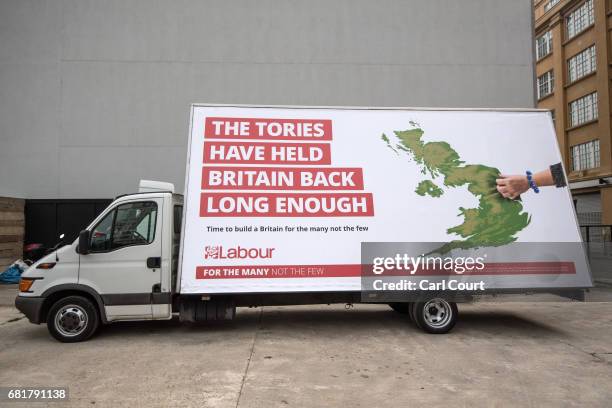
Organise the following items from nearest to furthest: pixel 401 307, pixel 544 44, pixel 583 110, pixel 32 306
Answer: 1. pixel 32 306
2. pixel 401 307
3. pixel 583 110
4. pixel 544 44

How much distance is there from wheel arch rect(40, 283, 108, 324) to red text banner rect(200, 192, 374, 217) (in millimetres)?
2038

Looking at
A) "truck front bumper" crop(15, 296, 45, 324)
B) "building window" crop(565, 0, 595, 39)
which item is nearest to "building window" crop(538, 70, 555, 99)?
"building window" crop(565, 0, 595, 39)

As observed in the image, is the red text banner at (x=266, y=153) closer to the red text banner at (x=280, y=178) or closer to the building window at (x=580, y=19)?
the red text banner at (x=280, y=178)

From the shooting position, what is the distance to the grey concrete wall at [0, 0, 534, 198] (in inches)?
513

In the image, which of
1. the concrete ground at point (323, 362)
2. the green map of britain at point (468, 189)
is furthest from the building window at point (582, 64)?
the green map of britain at point (468, 189)

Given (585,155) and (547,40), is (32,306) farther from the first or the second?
(547,40)

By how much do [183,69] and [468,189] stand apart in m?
9.89

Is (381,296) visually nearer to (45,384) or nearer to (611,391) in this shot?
(611,391)

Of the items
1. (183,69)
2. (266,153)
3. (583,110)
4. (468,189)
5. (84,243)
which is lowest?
(84,243)

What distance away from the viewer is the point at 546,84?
37531mm

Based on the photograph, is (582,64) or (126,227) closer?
(126,227)

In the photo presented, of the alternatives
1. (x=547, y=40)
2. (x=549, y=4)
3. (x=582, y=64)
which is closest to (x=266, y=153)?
(x=582, y=64)

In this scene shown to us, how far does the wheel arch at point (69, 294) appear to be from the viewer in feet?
20.8

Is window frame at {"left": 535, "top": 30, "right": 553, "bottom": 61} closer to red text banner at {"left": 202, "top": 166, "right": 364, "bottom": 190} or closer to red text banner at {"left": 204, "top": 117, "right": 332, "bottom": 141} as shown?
red text banner at {"left": 204, "top": 117, "right": 332, "bottom": 141}
